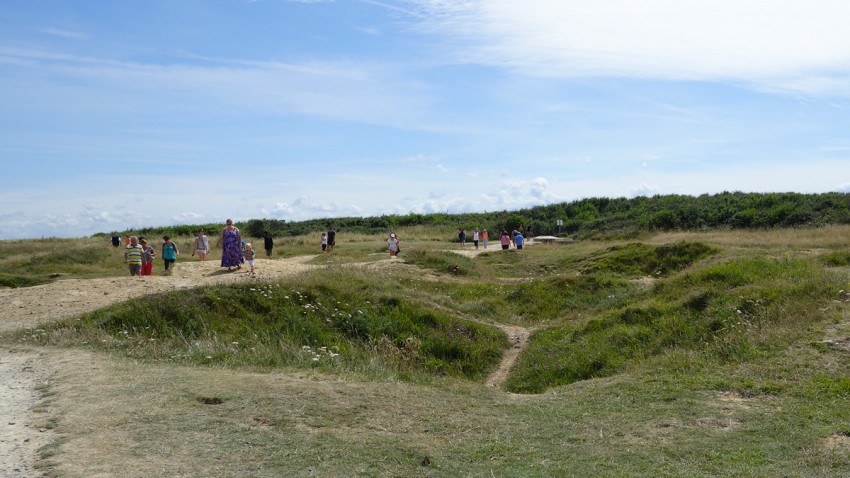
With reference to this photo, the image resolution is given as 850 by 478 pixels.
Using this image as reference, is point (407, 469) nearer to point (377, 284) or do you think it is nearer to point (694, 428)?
point (694, 428)

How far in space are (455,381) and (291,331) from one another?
14.5 feet

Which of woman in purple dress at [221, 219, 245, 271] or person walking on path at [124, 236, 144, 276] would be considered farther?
woman in purple dress at [221, 219, 245, 271]

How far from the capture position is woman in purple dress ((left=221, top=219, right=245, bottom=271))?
2067 centimetres

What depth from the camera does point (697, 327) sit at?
12.5 meters

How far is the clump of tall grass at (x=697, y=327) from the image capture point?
10500 mm

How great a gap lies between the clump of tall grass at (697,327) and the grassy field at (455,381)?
6 cm

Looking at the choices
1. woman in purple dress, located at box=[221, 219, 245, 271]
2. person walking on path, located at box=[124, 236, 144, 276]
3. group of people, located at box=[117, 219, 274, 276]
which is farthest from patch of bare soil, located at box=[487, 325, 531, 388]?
person walking on path, located at box=[124, 236, 144, 276]

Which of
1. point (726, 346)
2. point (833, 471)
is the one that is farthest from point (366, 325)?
point (833, 471)

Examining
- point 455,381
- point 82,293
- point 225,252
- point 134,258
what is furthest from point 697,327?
point 134,258

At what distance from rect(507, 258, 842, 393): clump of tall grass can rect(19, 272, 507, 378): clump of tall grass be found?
1.46 meters

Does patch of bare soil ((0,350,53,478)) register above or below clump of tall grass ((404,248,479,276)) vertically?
below

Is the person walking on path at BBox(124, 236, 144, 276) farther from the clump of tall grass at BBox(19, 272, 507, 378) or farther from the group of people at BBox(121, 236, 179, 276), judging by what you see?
the clump of tall grass at BBox(19, 272, 507, 378)

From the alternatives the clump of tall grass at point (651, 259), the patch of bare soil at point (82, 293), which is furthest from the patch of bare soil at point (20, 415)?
the clump of tall grass at point (651, 259)

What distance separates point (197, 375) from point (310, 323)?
16.8ft
